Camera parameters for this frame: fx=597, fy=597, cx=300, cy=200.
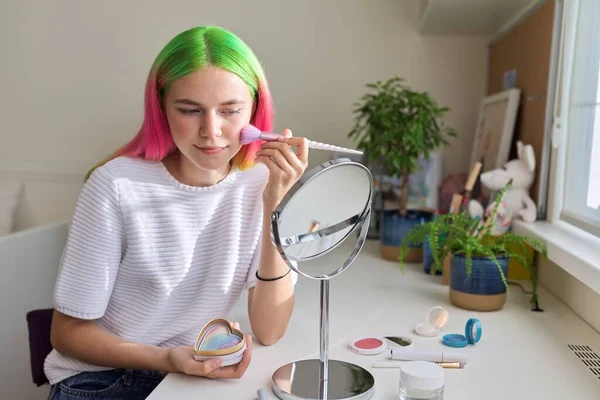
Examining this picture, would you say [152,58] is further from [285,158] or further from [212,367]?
[212,367]

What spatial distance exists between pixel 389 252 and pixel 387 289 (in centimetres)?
34

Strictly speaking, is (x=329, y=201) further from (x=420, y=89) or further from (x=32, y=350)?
(x=420, y=89)

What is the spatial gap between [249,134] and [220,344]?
0.31 metres

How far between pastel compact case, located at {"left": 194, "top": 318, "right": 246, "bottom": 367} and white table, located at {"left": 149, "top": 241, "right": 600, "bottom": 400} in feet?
0.12

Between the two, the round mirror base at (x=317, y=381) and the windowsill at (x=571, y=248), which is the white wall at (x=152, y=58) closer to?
the windowsill at (x=571, y=248)

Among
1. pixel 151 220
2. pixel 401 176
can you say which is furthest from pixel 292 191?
pixel 401 176

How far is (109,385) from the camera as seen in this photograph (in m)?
0.96

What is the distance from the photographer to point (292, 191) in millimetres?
674

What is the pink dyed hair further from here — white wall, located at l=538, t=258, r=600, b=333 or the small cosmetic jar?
white wall, located at l=538, t=258, r=600, b=333

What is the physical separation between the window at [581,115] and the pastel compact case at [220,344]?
76 centimetres

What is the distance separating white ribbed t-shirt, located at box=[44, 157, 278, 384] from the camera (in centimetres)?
91

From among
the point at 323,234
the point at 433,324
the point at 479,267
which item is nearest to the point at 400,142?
the point at 479,267

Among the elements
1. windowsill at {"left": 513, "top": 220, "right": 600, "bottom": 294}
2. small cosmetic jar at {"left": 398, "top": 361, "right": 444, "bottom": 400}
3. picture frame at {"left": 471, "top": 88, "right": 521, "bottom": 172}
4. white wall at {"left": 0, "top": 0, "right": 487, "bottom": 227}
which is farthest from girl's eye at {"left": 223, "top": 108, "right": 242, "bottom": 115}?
white wall at {"left": 0, "top": 0, "right": 487, "bottom": 227}

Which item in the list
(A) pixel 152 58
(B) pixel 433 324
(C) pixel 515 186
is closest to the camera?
(B) pixel 433 324
